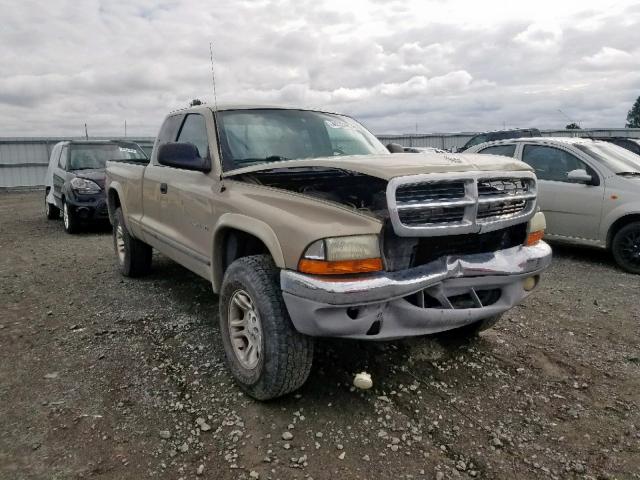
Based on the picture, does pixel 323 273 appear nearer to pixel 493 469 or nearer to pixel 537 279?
pixel 493 469

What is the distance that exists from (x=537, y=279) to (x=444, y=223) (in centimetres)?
104

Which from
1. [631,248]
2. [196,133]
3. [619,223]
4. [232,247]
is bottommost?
[631,248]

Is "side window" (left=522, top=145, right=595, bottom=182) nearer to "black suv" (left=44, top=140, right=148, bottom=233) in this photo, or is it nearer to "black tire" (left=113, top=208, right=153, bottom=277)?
"black tire" (left=113, top=208, right=153, bottom=277)

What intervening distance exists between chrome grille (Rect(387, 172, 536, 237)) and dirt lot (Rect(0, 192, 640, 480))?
108 cm

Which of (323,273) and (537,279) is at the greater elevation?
(323,273)

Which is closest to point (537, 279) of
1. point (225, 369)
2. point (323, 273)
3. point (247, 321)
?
point (323, 273)

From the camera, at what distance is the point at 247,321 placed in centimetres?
311

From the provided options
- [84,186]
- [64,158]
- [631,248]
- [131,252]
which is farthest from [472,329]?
[64,158]

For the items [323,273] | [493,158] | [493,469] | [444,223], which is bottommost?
[493,469]

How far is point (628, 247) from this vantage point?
6.05 metres

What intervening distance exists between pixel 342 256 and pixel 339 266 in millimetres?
52

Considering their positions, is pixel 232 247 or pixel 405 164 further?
pixel 232 247

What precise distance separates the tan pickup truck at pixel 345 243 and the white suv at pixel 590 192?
3454mm

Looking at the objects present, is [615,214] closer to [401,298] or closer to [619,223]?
[619,223]
